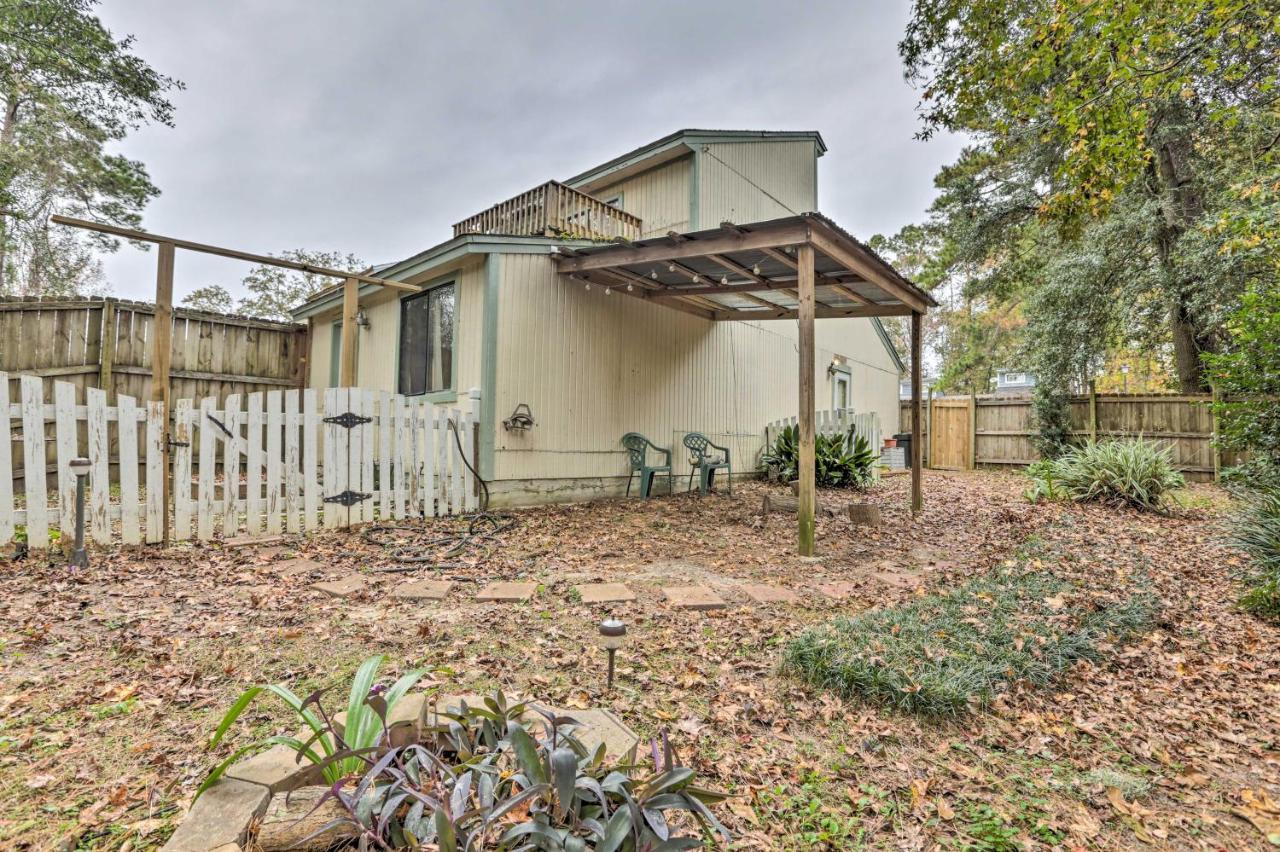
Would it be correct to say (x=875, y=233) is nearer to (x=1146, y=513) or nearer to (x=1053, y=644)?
(x=1146, y=513)

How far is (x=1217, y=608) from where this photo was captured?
3314 mm

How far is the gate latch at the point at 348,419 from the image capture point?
4.92 meters

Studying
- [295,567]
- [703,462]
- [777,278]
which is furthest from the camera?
[703,462]

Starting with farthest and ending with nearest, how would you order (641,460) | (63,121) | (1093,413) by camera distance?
(1093,413), (63,121), (641,460)

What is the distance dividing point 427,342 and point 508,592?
15.9 feet

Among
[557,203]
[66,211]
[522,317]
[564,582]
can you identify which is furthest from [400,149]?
[564,582]

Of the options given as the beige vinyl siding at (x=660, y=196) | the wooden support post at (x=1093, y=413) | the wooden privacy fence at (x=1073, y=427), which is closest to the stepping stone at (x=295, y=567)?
the beige vinyl siding at (x=660, y=196)

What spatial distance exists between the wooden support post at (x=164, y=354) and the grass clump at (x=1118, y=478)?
28.8ft

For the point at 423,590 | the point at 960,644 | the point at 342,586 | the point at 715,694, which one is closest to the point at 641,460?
the point at 423,590

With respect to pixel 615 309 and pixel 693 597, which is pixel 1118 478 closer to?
pixel 693 597

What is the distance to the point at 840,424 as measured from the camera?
9.18m

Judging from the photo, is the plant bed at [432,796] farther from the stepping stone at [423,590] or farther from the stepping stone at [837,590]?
the stepping stone at [837,590]

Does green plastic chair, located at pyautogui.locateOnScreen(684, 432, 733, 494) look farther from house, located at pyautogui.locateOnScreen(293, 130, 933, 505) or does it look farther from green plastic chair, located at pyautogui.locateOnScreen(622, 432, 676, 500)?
green plastic chair, located at pyautogui.locateOnScreen(622, 432, 676, 500)

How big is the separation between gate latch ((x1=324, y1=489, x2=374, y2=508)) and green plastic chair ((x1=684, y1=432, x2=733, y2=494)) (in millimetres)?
4236
